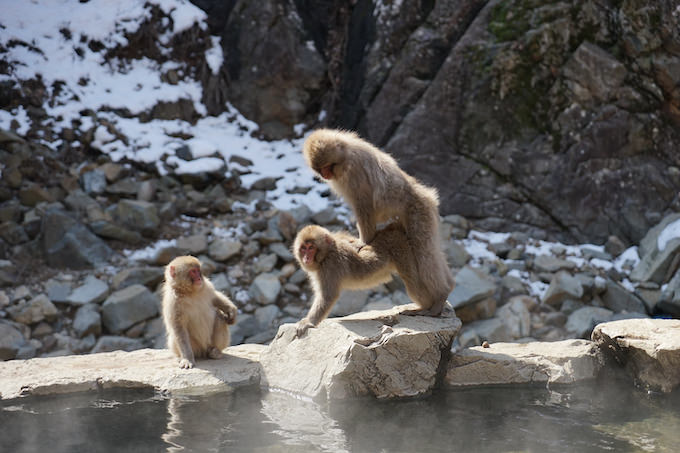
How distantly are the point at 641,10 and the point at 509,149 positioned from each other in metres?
2.44

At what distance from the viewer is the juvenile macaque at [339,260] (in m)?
4.09

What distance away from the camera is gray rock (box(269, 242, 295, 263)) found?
8148 mm

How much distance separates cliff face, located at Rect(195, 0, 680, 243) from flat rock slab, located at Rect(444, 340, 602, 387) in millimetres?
4914

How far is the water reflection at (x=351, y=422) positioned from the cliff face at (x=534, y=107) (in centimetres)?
528

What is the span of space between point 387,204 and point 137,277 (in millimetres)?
4333

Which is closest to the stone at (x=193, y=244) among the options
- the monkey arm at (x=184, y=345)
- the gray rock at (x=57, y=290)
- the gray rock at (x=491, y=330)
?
the gray rock at (x=57, y=290)

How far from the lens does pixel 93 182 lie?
886 centimetres

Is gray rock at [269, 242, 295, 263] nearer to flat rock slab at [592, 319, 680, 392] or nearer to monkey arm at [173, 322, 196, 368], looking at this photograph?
monkey arm at [173, 322, 196, 368]

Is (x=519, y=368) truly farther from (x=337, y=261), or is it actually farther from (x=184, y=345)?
(x=184, y=345)

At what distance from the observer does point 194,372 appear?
13.2 feet

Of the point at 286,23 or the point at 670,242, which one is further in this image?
the point at 286,23

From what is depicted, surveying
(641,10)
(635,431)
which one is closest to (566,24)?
(641,10)

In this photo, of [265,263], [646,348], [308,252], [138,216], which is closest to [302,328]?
[308,252]

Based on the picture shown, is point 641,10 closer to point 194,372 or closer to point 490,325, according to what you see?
point 490,325
